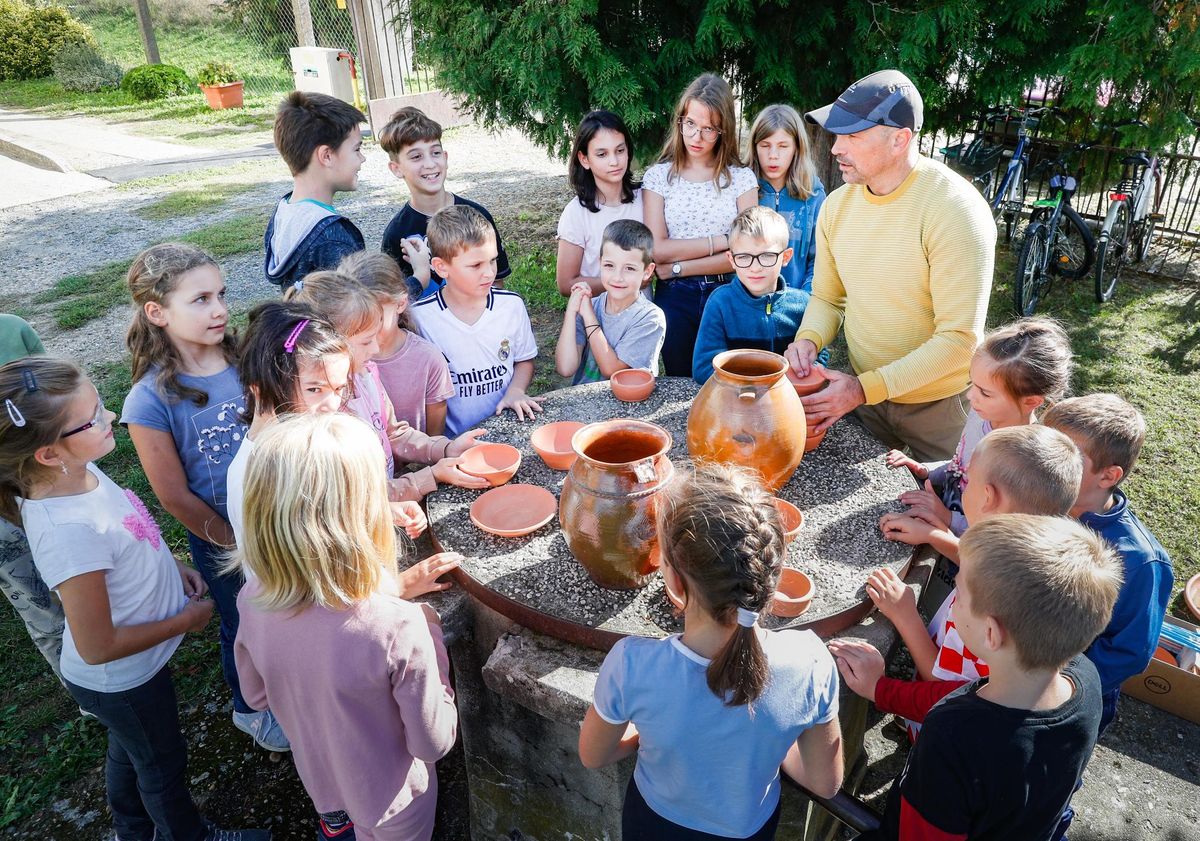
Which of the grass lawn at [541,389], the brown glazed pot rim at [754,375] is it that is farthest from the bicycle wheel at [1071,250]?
the brown glazed pot rim at [754,375]

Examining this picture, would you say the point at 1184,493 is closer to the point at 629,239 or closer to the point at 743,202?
the point at 743,202

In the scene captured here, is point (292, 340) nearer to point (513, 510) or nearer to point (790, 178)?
point (513, 510)

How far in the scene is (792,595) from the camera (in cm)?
187

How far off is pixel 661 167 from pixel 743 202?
0.44 m

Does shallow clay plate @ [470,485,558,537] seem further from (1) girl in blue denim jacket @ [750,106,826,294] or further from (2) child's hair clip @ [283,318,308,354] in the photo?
(1) girl in blue denim jacket @ [750,106,826,294]

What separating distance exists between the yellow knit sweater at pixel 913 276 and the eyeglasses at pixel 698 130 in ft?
2.86

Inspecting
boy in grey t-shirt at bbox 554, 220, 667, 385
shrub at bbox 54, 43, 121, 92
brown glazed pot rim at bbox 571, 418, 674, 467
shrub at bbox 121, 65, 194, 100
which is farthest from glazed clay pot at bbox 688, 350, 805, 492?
shrub at bbox 54, 43, 121, 92

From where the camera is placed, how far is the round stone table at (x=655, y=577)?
6.25 feet

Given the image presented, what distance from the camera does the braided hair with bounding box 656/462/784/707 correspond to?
1343 mm

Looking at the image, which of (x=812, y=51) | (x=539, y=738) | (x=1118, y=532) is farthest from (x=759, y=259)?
(x=812, y=51)

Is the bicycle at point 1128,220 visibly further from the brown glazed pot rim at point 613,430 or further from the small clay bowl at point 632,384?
the brown glazed pot rim at point 613,430

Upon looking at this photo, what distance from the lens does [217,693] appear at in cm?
302

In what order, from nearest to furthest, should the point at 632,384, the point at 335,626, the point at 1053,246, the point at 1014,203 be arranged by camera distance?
the point at 335,626 < the point at 632,384 < the point at 1053,246 < the point at 1014,203

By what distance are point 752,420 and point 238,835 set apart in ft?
6.57
